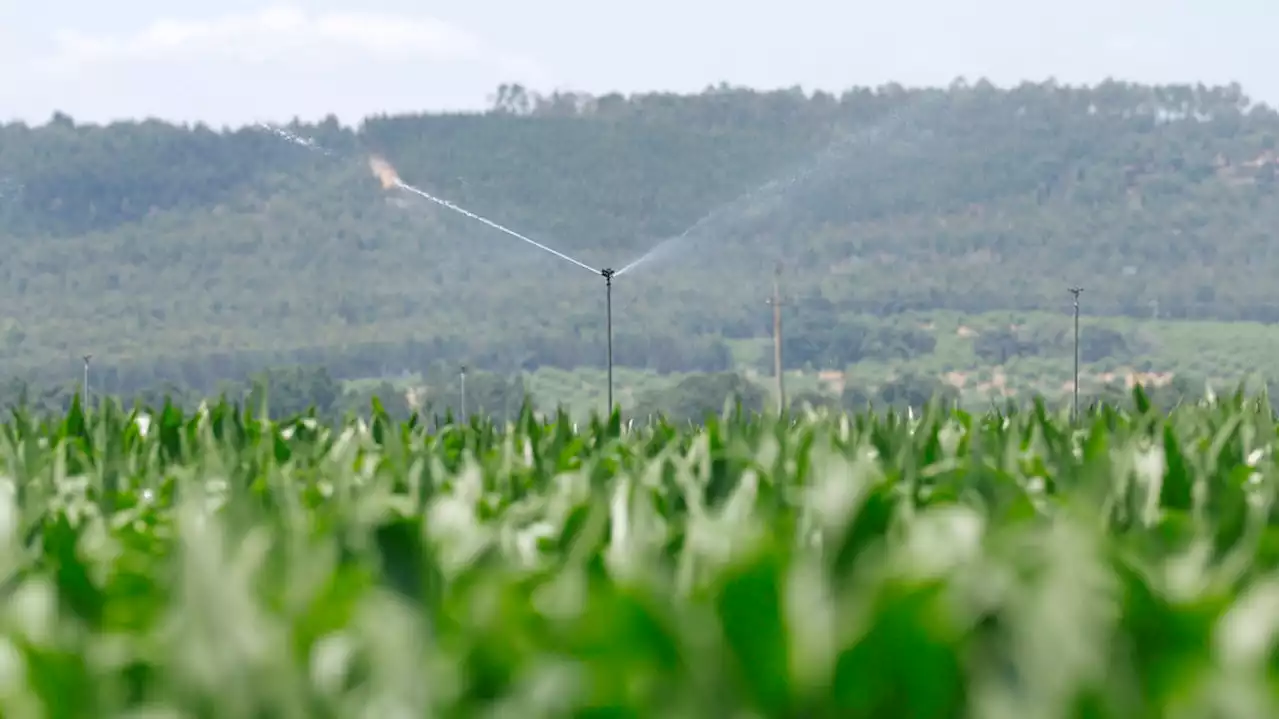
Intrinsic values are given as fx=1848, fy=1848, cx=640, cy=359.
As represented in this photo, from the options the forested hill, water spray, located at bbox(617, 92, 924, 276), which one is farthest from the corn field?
water spray, located at bbox(617, 92, 924, 276)

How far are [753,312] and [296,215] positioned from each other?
59.4ft

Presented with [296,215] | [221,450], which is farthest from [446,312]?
[221,450]

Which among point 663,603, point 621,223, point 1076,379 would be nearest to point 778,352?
point 1076,379

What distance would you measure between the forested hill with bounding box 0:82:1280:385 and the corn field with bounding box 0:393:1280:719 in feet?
173

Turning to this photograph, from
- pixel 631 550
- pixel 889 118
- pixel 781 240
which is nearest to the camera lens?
pixel 631 550

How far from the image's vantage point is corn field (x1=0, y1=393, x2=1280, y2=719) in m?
1.47

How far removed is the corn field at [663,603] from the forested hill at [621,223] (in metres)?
52.7

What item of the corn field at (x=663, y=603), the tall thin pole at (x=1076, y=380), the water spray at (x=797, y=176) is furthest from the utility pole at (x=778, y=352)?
the water spray at (x=797, y=176)

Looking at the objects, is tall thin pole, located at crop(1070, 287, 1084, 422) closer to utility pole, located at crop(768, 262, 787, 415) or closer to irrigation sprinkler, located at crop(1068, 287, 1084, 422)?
irrigation sprinkler, located at crop(1068, 287, 1084, 422)

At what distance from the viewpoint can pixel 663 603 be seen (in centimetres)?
157

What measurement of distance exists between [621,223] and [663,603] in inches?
2342

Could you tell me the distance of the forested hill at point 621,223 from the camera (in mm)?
63031

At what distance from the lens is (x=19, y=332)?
63.4m

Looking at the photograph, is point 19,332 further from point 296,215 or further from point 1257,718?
point 1257,718
